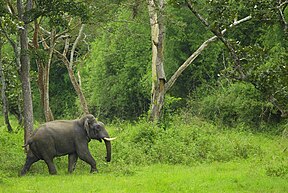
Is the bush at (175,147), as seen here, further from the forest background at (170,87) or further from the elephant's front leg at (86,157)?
the elephant's front leg at (86,157)

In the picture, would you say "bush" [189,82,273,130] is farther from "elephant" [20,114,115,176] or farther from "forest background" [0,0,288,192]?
"elephant" [20,114,115,176]

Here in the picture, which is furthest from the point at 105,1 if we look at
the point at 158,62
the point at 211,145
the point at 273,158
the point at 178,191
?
the point at 178,191

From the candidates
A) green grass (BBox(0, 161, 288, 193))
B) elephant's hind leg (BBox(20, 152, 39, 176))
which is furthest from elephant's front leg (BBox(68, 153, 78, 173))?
elephant's hind leg (BBox(20, 152, 39, 176))

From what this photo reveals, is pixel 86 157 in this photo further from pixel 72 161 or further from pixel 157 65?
pixel 157 65

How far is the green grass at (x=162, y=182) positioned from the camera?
521 inches

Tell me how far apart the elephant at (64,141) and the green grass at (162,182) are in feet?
1.83

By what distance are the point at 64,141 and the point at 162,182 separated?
331 cm

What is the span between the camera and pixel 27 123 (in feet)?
55.8

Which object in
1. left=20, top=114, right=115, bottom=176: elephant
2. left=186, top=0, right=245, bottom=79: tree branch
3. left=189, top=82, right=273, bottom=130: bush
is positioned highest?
left=186, top=0, right=245, bottom=79: tree branch

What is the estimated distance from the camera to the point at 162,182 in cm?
1409

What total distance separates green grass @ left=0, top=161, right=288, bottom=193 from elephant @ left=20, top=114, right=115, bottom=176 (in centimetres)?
56

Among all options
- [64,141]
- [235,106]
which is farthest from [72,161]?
[235,106]

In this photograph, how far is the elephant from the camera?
1592cm

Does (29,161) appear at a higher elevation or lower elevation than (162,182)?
higher
